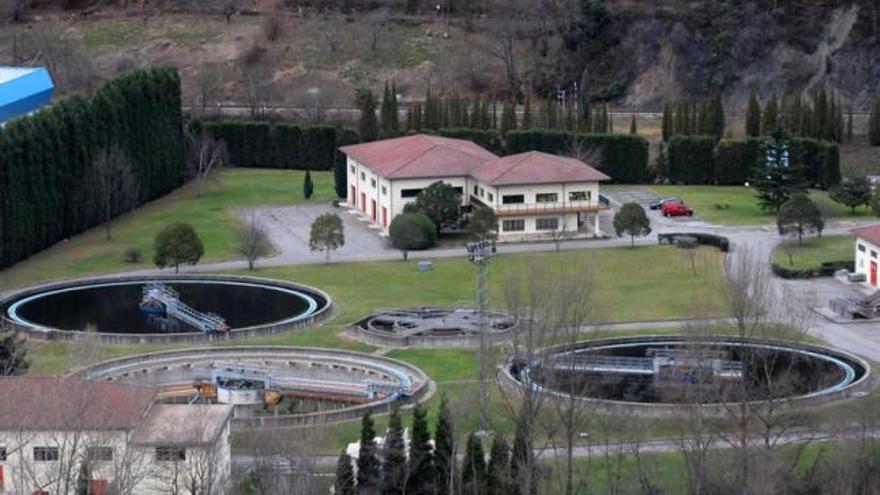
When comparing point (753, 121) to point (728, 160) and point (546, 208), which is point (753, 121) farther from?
point (546, 208)

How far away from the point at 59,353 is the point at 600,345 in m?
15.4

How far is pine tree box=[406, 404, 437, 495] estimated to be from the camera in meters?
43.8

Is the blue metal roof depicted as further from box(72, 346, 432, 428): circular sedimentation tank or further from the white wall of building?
the white wall of building

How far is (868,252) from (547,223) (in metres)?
13.7

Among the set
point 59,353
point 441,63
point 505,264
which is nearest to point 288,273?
point 505,264

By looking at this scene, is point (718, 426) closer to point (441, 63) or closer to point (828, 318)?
point (828, 318)

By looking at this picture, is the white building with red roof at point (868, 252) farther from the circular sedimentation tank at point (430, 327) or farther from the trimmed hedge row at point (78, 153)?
the trimmed hedge row at point (78, 153)

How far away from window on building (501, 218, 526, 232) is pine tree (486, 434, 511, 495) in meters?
31.5

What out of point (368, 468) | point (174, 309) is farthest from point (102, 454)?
point (174, 309)

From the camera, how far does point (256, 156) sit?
91125 mm

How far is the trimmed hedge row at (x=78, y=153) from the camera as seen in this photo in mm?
71000

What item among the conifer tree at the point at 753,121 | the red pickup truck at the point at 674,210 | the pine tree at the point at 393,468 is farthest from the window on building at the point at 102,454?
the conifer tree at the point at 753,121

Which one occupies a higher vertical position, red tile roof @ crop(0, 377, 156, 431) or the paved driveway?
red tile roof @ crop(0, 377, 156, 431)

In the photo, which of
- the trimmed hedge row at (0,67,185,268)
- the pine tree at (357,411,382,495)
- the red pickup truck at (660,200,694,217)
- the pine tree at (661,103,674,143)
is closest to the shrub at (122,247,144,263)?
the trimmed hedge row at (0,67,185,268)
